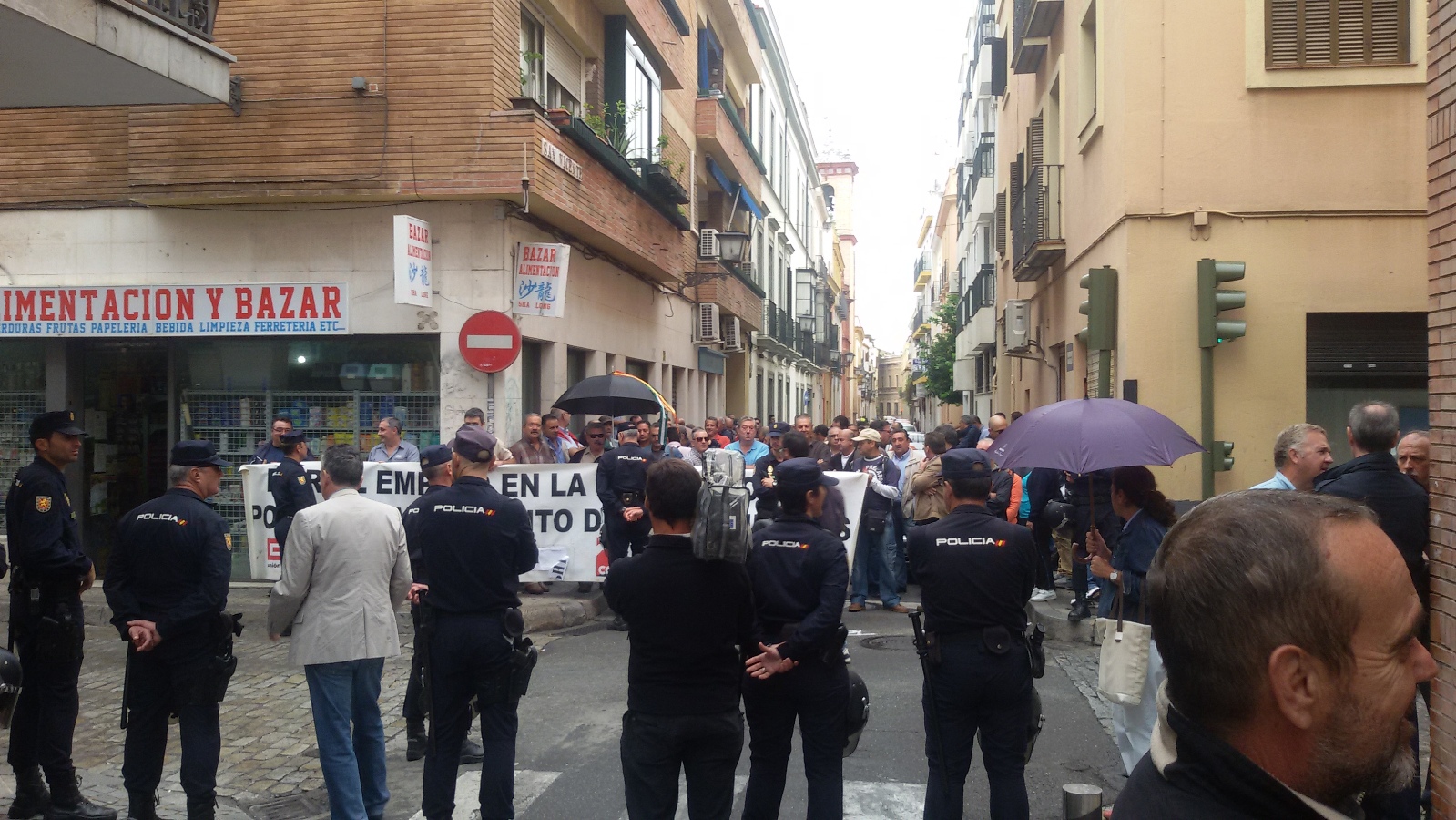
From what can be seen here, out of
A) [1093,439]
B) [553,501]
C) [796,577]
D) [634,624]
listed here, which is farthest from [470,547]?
[553,501]

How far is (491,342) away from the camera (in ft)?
39.2

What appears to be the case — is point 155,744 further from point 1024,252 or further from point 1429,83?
point 1024,252

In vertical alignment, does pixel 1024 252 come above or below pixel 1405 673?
above

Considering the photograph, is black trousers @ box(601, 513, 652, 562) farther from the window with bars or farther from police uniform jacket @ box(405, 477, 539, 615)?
the window with bars

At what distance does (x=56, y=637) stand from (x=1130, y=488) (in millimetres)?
5477

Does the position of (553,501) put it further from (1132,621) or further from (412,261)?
(1132,621)

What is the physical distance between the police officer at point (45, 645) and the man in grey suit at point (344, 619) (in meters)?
1.22

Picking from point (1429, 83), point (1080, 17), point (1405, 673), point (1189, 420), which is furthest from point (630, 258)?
point (1405, 673)

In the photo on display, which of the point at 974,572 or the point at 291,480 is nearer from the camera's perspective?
the point at 974,572

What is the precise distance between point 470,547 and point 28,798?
268 centimetres

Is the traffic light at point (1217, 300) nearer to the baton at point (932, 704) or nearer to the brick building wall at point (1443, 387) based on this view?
the brick building wall at point (1443, 387)

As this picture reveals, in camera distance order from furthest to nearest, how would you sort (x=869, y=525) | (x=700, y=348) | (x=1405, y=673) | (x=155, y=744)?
(x=700, y=348), (x=869, y=525), (x=155, y=744), (x=1405, y=673)

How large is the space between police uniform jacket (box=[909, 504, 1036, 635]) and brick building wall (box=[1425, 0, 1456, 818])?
5.25 ft

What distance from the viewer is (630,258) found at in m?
17.2
